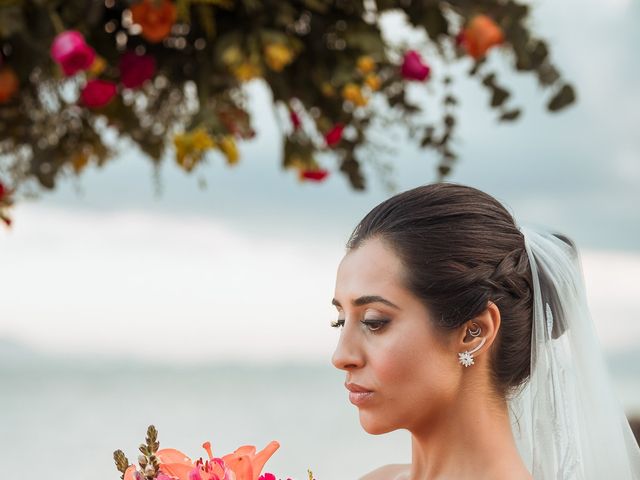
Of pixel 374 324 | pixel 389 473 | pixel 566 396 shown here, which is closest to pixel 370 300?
pixel 374 324

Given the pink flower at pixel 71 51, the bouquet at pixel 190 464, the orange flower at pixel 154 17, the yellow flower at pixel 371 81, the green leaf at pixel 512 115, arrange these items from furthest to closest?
the green leaf at pixel 512 115, the yellow flower at pixel 371 81, the orange flower at pixel 154 17, the pink flower at pixel 71 51, the bouquet at pixel 190 464

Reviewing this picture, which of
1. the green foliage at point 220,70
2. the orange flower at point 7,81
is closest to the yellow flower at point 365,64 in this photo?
the green foliage at point 220,70

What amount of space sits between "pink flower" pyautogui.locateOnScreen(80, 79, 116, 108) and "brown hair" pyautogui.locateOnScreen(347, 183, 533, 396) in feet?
7.81

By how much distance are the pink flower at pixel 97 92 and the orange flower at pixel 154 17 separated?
0.26 m

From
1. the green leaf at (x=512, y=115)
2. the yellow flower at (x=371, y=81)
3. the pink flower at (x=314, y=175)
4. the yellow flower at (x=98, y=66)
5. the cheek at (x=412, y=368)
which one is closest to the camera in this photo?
the cheek at (x=412, y=368)

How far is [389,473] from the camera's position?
176cm

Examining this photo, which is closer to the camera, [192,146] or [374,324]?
[374,324]

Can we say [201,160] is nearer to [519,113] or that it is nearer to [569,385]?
[519,113]

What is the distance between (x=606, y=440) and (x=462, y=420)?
40cm

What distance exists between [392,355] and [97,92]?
8.46 ft

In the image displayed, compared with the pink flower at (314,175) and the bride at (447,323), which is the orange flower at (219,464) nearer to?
the bride at (447,323)

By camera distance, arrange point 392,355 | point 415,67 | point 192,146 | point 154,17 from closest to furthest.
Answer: point 392,355
point 154,17
point 192,146
point 415,67

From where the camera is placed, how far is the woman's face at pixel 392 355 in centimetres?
150

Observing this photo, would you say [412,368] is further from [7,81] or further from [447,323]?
[7,81]
